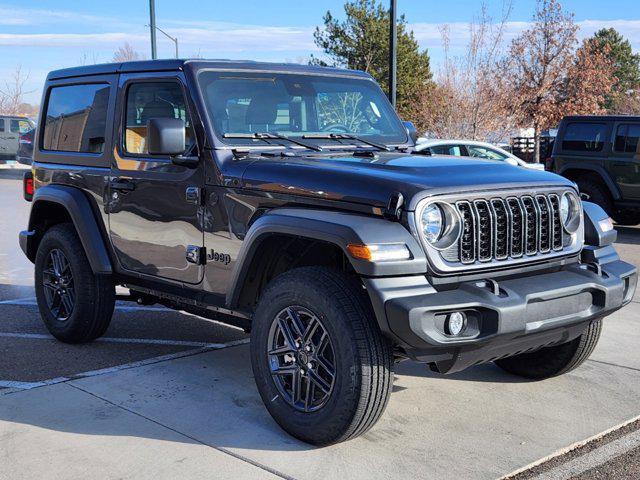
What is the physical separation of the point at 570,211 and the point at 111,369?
3.12m

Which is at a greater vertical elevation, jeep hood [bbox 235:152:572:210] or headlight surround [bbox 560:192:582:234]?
jeep hood [bbox 235:152:572:210]

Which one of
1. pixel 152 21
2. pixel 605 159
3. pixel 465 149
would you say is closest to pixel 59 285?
pixel 465 149

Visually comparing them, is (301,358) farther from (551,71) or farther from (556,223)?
(551,71)

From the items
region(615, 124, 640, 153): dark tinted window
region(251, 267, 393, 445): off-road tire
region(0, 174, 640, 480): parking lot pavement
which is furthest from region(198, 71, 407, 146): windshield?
region(615, 124, 640, 153): dark tinted window

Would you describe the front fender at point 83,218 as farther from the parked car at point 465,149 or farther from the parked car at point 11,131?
the parked car at point 11,131

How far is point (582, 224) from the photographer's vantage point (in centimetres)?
473

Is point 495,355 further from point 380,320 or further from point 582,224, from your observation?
point 582,224

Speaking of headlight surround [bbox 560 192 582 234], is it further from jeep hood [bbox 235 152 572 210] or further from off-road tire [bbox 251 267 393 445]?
off-road tire [bbox 251 267 393 445]

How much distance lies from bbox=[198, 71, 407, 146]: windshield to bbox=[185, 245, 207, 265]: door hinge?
0.67 m

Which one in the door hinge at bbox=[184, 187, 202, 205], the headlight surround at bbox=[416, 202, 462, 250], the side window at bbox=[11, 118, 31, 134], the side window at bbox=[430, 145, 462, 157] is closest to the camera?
the headlight surround at bbox=[416, 202, 462, 250]

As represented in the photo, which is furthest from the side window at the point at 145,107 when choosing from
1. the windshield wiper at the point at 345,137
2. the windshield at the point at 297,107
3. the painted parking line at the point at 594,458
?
the painted parking line at the point at 594,458

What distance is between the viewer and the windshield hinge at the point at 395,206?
3.91 m

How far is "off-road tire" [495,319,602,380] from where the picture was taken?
5035 millimetres

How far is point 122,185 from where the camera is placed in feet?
18.0
